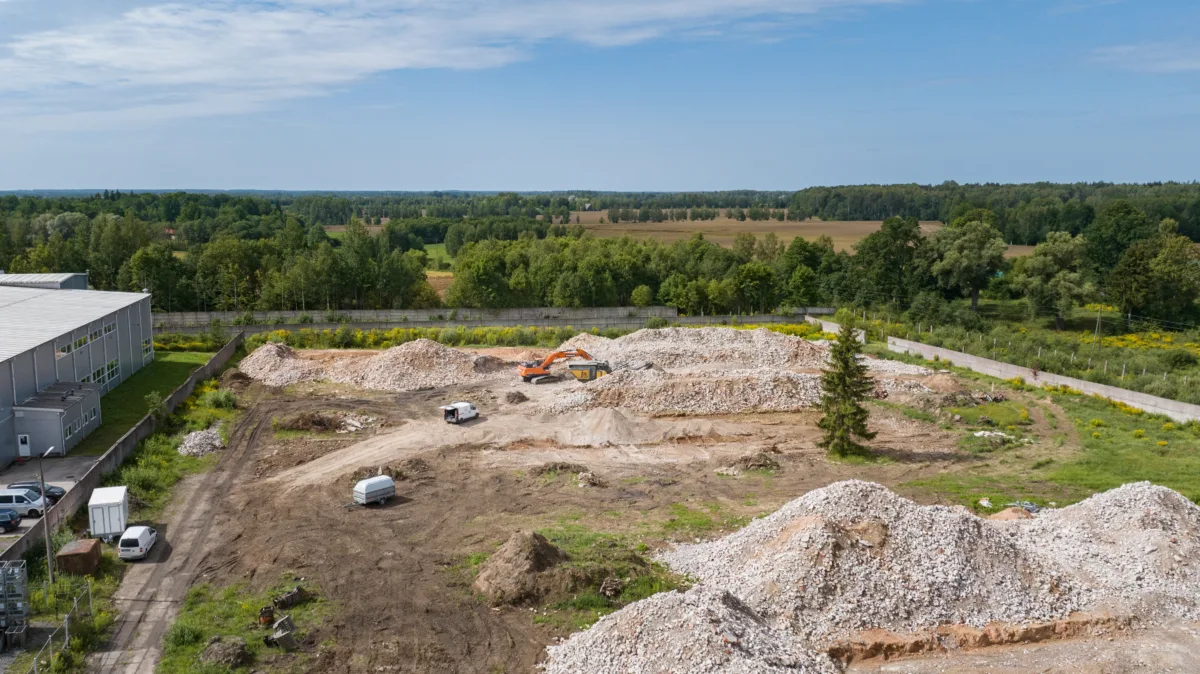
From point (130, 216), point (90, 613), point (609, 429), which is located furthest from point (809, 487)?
point (130, 216)

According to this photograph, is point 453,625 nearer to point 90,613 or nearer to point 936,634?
point 90,613

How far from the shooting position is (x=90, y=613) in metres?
21.2

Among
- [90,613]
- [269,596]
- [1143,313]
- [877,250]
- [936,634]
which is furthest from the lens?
[877,250]

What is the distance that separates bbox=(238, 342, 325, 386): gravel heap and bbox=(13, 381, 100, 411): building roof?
1087cm

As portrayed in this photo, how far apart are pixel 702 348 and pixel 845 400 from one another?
19061 millimetres

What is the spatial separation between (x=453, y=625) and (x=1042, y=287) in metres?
68.1

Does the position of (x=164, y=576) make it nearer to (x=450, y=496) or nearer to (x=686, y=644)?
(x=450, y=496)

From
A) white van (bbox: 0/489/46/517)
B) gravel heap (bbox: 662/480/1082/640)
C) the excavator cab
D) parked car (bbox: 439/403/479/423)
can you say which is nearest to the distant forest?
the excavator cab

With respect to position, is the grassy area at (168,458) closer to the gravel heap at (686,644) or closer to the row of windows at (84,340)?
the row of windows at (84,340)

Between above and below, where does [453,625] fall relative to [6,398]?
below

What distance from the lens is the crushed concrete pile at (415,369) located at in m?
48.6

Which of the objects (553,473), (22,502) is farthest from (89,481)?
(553,473)

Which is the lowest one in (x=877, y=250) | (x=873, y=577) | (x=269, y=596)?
(x=269, y=596)

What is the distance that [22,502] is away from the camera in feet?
89.5
